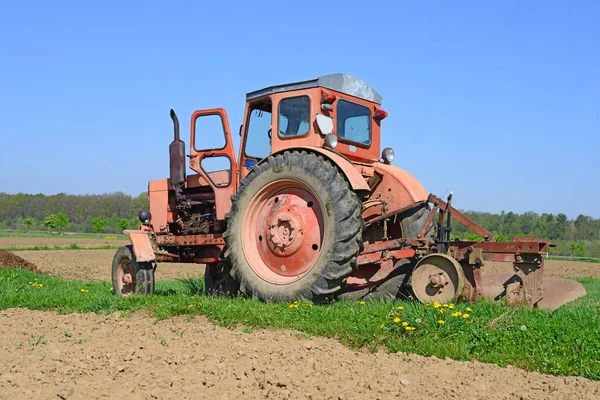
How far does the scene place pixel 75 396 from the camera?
4.25 meters

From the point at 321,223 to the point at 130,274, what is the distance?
3665 millimetres

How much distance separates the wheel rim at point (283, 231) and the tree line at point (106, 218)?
147 ft

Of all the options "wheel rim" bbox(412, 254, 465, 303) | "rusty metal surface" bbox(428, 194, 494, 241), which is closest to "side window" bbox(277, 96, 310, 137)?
"rusty metal surface" bbox(428, 194, 494, 241)

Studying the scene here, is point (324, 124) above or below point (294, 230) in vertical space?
above

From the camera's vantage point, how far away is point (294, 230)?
7.21m

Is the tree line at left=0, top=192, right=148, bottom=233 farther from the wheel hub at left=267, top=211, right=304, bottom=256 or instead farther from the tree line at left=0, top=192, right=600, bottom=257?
the wheel hub at left=267, top=211, right=304, bottom=256

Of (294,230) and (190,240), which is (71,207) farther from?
(294,230)

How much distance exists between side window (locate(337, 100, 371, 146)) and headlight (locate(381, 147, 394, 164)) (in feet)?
0.91

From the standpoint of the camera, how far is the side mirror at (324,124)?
7566 mm

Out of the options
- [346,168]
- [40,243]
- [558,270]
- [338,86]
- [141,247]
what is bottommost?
[558,270]

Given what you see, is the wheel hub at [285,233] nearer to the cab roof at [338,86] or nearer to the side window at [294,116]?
the side window at [294,116]

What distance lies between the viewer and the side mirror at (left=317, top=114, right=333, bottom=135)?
24.8 feet

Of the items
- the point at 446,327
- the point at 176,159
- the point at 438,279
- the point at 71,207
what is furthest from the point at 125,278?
the point at 71,207

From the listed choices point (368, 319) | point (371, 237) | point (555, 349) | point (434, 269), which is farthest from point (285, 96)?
point (555, 349)
